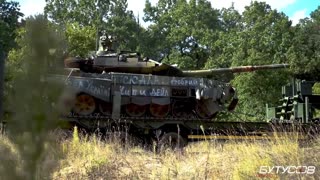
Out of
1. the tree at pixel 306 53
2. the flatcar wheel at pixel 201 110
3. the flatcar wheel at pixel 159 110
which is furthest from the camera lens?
the tree at pixel 306 53

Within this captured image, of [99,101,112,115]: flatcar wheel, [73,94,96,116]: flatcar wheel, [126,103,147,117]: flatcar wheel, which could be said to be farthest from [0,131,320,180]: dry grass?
[126,103,147,117]: flatcar wheel

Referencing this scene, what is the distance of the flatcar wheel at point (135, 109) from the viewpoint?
15.0 metres

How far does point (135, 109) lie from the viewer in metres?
15.1

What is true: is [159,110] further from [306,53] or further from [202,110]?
[306,53]

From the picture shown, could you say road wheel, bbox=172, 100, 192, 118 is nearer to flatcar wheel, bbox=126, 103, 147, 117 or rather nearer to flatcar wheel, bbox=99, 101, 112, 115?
flatcar wheel, bbox=126, 103, 147, 117

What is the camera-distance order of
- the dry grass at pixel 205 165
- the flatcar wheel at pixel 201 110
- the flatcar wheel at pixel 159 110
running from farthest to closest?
the flatcar wheel at pixel 201 110, the flatcar wheel at pixel 159 110, the dry grass at pixel 205 165

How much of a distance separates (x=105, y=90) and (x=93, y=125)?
1.36 meters

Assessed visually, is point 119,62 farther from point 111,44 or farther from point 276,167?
point 276,167

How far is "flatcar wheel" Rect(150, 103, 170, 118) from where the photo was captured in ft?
49.6

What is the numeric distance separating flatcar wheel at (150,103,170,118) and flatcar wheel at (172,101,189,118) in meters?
0.28

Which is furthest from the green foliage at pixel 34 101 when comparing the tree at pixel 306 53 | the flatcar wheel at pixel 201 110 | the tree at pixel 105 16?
the tree at pixel 105 16

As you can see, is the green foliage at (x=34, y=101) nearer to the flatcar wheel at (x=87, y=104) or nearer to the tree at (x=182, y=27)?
the flatcar wheel at (x=87, y=104)

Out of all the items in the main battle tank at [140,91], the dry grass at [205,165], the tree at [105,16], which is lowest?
the dry grass at [205,165]

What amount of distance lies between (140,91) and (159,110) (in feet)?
2.76
